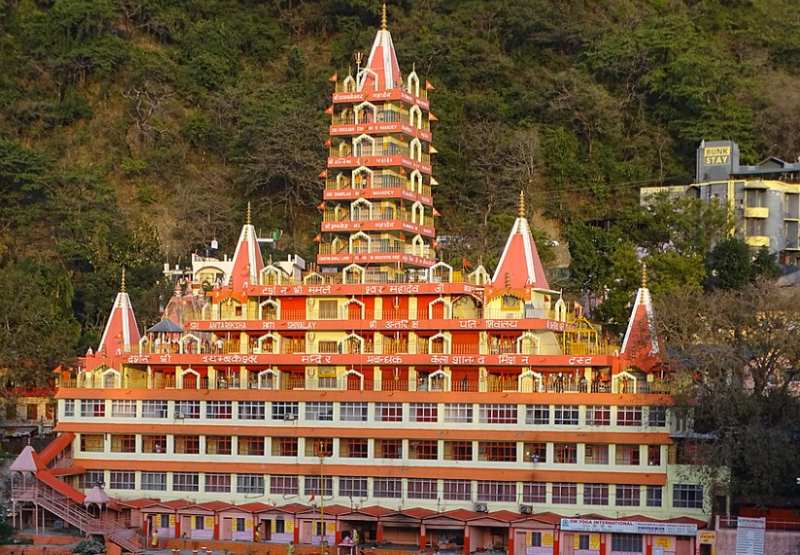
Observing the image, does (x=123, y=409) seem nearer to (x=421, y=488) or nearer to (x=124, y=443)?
(x=124, y=443)

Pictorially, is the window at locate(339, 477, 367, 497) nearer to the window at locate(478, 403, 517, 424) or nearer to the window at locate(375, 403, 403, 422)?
the window at locate(375, 403, 403, 422)

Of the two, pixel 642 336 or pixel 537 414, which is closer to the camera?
pixel 537 414

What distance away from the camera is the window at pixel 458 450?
229ft

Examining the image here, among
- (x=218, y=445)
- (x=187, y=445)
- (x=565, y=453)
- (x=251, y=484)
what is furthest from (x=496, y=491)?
(x=187, y=445)

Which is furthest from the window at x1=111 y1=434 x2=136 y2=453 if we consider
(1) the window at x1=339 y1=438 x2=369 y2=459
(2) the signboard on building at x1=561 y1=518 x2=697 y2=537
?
(2) the signboard on building at x1=561 y1=518 x2=697 y2=537

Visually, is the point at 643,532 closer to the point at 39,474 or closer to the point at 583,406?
the point at 583,406

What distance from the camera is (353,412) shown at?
71.4m

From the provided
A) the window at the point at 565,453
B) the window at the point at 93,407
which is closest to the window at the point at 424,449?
the window at the point at 565,453

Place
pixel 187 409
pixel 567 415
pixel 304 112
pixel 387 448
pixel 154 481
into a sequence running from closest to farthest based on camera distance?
pixel 567 415 → pixel 387 448 → pixel 154 481 → pixel 187 409 → pixel 304 112

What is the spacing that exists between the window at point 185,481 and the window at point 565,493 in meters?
15.4

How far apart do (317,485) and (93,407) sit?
1077 centimetres

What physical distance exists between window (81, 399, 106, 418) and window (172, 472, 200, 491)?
14.4 ft

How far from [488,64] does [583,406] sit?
1825 inches

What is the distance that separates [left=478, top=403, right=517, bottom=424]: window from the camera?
69250mm
